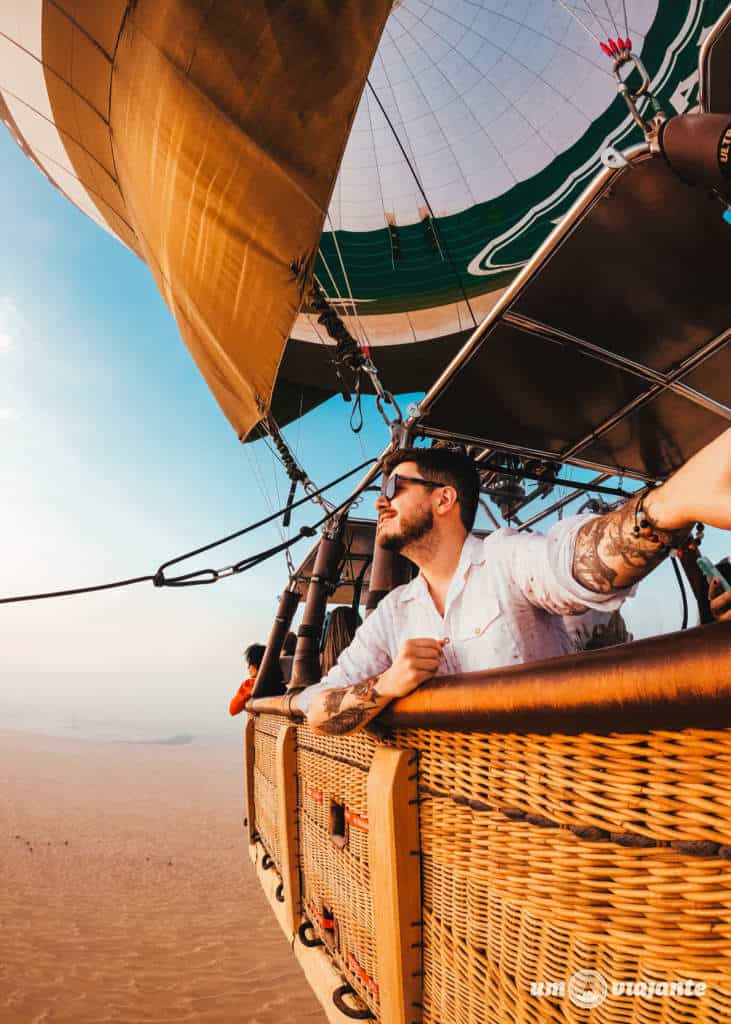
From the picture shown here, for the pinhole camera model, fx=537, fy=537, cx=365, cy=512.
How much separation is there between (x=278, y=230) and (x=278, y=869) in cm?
416

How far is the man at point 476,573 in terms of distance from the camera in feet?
2.55

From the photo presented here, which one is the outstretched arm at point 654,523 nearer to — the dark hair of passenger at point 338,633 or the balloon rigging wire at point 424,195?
the dark hair of passenger at point 338,633

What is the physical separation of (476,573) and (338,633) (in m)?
4.27

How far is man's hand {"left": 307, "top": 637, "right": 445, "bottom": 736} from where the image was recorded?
112 cm

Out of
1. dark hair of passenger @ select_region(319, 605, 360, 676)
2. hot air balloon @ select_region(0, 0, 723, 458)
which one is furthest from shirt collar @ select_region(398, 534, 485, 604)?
dark hair of passenger @ select_region(319, 605, 360, 676)

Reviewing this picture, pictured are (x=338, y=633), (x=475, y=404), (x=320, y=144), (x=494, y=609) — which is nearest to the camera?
(x=494, y=609)

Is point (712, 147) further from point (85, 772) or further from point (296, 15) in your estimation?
point (85, 772)

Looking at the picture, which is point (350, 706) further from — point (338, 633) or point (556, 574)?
point (338, 633)

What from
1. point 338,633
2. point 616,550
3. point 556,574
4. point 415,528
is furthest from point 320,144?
point 338,633

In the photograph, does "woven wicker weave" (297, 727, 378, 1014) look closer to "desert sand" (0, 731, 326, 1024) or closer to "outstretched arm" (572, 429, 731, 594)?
"outstretched arm" (572, 429, 731, 594)

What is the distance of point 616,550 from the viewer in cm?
87

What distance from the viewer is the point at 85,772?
82.6 feet

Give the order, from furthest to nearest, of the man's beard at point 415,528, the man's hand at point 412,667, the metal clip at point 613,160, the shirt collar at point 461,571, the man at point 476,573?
the metal clip at point 613,160, the man's beard at point 415,528, the shirt collar at point 461,571, the man's hand at point 412,667, the man at point 476,573

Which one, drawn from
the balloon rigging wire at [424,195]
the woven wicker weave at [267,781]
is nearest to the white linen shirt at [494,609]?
the woven wicker weave at [267,781]
